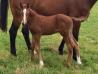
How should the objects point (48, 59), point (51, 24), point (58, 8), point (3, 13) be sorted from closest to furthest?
point (51, 24) < point (48, 59) < point (58, 8) < point (3, 13)

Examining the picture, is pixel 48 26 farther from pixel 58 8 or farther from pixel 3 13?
pixel 3 13

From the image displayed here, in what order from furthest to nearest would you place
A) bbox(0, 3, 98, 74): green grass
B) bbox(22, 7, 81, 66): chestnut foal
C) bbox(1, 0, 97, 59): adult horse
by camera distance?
1. bbox(1, 0, 97, 59): adult horse
2. bbox(22, 7, 81, 66): chestnut foal
3. bbox(0, 3, 98, 74): green grass

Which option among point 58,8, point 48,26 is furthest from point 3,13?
point 48,26

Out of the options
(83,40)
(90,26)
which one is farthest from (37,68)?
(90,26)

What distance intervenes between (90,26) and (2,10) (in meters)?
5.82

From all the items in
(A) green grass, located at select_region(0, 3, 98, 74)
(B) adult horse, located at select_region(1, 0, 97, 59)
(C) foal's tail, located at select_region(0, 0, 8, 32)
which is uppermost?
(B) adult horse, located at select_region(1, 0, 97, 59)

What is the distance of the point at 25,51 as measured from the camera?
27.5 feet

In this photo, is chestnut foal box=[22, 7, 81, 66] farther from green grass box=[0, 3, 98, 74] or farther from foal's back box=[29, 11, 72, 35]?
green grass box=[0, 3, 98, 74]

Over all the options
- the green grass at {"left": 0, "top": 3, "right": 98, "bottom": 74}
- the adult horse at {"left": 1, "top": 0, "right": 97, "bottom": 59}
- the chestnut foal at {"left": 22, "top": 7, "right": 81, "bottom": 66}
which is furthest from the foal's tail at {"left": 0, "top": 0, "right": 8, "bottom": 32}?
the chestnut foal at {"left": 22, "top": 7, "right": 81, "bottom": 66}

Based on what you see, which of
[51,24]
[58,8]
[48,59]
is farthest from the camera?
[58,8]

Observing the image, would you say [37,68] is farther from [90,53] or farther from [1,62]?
[90,53]

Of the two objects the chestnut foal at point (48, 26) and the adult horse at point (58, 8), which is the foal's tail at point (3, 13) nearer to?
the adult horse at point (58, 8)

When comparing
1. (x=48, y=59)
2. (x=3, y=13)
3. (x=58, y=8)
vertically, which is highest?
(x=58, y=8)

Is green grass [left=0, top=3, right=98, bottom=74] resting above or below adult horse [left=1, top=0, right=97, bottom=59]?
below
